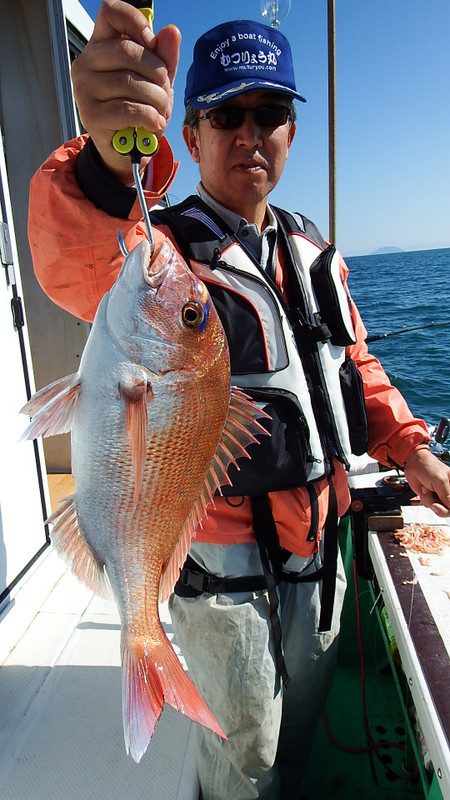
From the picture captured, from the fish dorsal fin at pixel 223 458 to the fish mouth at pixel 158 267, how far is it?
36 cm

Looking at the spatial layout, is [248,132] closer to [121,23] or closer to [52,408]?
[121,23]

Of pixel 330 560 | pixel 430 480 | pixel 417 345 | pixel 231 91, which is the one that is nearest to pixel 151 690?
pixel 330 560

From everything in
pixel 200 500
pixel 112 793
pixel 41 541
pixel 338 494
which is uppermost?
pixel 200 500

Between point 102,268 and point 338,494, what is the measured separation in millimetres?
1259

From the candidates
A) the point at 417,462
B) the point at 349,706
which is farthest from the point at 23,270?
the point at 349,706

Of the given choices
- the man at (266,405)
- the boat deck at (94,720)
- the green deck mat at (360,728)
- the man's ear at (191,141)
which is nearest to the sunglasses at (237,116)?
the man at (266,405)

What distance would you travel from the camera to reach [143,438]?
1312 millimetres

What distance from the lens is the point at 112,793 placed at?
1.92 m

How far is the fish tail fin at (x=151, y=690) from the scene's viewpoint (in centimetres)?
131

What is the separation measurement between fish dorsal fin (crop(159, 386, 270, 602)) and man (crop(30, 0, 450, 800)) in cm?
33

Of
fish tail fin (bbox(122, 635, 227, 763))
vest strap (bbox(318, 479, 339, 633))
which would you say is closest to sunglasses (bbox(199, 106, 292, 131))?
vest strap (bbox(318, 479, 339, 633))

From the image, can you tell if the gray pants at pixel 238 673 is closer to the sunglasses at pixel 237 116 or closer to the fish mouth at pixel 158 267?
the fish mouth at pixel 158 267

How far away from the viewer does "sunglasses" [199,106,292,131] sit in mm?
1858

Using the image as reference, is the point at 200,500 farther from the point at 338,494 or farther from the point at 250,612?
the point at 338,494
